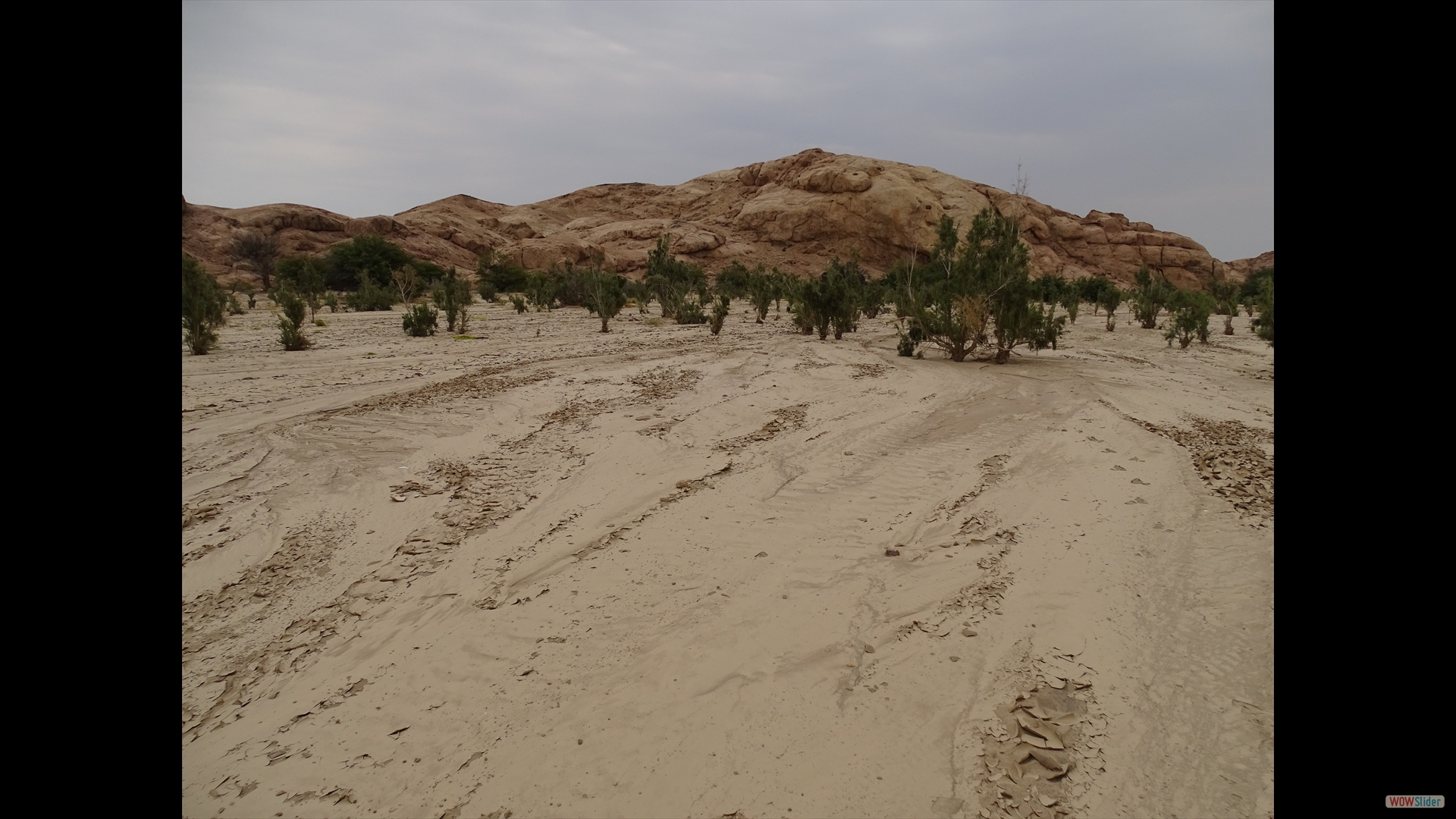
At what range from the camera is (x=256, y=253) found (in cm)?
4156

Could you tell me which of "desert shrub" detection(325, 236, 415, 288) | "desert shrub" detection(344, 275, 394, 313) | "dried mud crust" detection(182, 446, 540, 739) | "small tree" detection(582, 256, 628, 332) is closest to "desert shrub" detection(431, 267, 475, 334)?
"small tree" detection(582, 256, 628, 332)

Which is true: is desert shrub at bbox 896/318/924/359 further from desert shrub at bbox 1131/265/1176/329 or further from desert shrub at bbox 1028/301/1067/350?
desert shrub at bbox 1131/265/1176/329

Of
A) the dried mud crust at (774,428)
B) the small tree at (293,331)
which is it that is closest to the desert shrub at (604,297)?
the small tree at (293,331)

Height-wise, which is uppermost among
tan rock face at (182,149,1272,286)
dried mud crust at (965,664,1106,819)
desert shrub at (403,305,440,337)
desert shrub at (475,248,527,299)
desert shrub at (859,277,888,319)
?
tan rock face at (182,149,1272,286)

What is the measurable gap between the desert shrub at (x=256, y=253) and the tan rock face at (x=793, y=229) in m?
3.10

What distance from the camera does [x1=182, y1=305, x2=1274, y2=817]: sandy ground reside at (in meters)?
1.92

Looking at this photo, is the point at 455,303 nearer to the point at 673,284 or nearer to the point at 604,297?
the point at 604,297

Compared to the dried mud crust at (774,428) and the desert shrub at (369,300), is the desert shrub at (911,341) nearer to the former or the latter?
the dried mud crust at (774,428)

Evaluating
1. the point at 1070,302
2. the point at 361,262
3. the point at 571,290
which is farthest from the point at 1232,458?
the point at 361,262

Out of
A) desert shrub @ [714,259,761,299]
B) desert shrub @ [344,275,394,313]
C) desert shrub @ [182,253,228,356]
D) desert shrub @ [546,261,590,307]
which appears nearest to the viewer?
desert shrub @ [182,253,228,356]

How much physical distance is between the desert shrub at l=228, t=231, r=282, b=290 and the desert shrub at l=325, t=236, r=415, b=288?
3.98 m

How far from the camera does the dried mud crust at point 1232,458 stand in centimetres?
383

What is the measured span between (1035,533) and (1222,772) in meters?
1.63

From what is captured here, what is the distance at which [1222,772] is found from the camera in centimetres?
187
